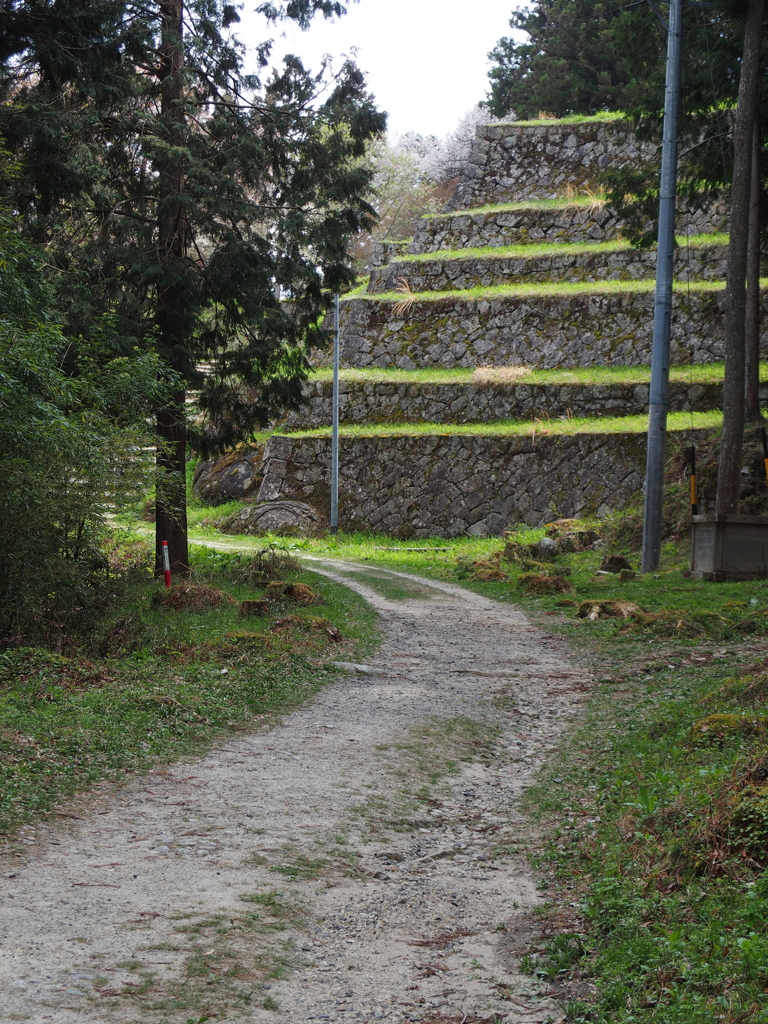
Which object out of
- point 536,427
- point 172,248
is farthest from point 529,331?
point 172,248

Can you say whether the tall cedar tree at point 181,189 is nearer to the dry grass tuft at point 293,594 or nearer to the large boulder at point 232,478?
the dry grass tuft at point 293,594

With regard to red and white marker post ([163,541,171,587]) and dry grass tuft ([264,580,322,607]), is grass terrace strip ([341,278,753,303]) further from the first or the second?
red and white marker post ([163,541,171,587])

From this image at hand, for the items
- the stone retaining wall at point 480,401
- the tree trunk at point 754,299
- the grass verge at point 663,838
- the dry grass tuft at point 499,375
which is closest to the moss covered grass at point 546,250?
the dry grass tuft at point 499,375

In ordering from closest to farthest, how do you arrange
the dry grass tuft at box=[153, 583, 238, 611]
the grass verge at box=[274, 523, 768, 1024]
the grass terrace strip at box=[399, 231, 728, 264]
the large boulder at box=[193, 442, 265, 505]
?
the grass verge at box=[274, 523, 768, 1024] < the dry grass tuft at box=[153, 583, 238, 611] < the grass terrace strip at box=[399, 231, 728, 264] < the large boulder at box=[193, 442, 265, 505]

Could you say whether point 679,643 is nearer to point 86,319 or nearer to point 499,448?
point 86,319

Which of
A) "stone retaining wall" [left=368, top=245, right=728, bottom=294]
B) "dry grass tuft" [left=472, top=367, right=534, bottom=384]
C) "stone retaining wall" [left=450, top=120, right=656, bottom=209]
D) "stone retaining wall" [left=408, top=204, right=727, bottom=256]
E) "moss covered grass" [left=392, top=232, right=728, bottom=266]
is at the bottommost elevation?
"dry grass tuft" [left=472, top=367, right=534, bottom=384]

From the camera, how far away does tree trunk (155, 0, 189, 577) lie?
1475 centimetres

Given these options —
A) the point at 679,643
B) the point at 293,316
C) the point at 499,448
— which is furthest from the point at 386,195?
the point at 679,643

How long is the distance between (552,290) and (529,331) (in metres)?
1.87

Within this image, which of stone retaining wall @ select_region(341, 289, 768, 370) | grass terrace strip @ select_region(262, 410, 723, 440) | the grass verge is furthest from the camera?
stone retaining wall @ select_region(341, 289, 768, 370)

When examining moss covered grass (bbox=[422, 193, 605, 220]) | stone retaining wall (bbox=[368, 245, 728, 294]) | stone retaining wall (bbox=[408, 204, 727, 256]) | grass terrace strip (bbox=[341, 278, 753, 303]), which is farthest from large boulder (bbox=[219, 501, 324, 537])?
moss covered grass (bbox=[422, 193, 605, 220])

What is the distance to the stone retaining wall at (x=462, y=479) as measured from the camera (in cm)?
2664

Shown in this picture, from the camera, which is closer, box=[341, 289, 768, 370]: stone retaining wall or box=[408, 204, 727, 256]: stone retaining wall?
box=[341, 289, 768, 370]: stone retaining wall

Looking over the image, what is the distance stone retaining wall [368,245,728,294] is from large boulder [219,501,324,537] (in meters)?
10.6
